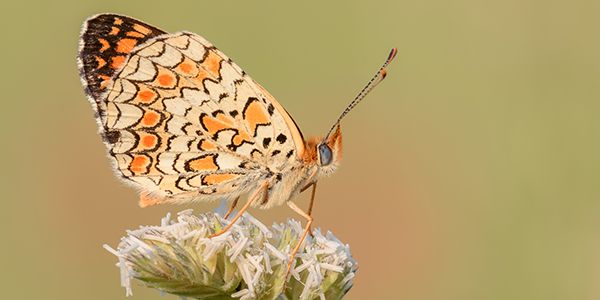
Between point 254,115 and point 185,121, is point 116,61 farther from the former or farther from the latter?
point 254,115

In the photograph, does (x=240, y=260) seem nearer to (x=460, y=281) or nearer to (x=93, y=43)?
(x=93, y=43)

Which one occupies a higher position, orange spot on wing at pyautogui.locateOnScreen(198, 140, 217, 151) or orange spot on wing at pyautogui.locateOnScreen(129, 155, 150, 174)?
orange spot on wing at pyautogui.locateOnScreen(198, 140, 217, 151)

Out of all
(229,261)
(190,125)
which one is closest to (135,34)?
(190,125)

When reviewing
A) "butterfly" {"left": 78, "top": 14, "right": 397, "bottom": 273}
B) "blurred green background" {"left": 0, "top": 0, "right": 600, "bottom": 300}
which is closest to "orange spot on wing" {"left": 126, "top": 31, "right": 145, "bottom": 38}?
"butterfly" {"left": 78, "top": 14, "right": 397, "bottom": 273}

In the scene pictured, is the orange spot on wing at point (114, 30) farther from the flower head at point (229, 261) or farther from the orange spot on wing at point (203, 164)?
the flower head at point (229, 261)

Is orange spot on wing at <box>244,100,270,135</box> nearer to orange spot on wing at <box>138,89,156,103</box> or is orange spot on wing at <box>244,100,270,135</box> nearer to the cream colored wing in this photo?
the cream colored wing

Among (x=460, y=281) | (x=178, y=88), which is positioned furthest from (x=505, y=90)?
(x=178, y=88)
